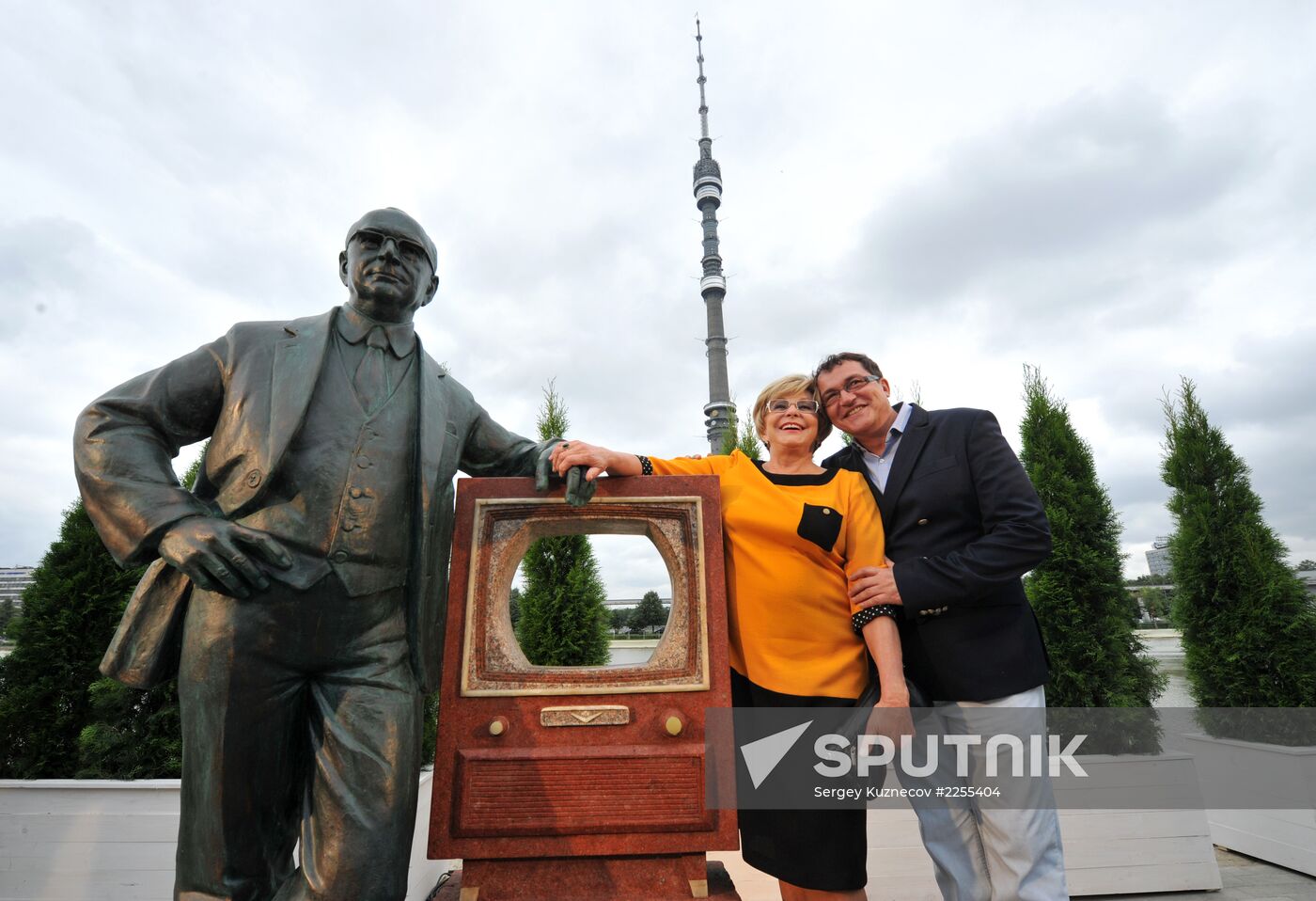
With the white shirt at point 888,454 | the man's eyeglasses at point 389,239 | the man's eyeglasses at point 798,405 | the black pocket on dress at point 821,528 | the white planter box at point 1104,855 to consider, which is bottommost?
the white planter box at point 1104,855

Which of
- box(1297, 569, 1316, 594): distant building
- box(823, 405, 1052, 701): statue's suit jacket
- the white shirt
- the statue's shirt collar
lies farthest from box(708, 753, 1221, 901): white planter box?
the statue's shirt collar

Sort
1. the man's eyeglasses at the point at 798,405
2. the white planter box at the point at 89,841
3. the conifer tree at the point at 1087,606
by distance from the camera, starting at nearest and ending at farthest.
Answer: the man's eyeglasses at the point at 798,405
the white planter box at the point at 89,841
the conifer tree at the point at 1087,606

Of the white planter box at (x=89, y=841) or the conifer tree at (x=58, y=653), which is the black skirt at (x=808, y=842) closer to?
the white planter box at (x=89, y=841)

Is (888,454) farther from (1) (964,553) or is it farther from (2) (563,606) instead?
(2) (563,606)

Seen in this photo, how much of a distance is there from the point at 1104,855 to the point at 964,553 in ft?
11.6

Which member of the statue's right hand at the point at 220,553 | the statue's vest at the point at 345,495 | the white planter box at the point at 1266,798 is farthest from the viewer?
the white planter box at the point at 1266,798

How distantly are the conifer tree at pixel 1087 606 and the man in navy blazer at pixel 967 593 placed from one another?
3.22 meters

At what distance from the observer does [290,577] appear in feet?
5.59

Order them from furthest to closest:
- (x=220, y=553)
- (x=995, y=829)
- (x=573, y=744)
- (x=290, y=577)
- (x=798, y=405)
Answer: (x=798, y=405), (x=995, y=829), (x=573, y=744), (x=290, y=577), (x=220, y=553)

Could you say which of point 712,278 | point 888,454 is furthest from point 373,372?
point 712,278

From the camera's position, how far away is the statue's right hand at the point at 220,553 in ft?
5.21

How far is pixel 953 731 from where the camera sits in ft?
7.11

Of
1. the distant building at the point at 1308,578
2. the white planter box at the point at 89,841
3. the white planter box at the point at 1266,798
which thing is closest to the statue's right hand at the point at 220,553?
the white planter box at the point at 89,841

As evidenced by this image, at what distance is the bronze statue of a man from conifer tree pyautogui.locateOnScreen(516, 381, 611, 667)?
3971mm
